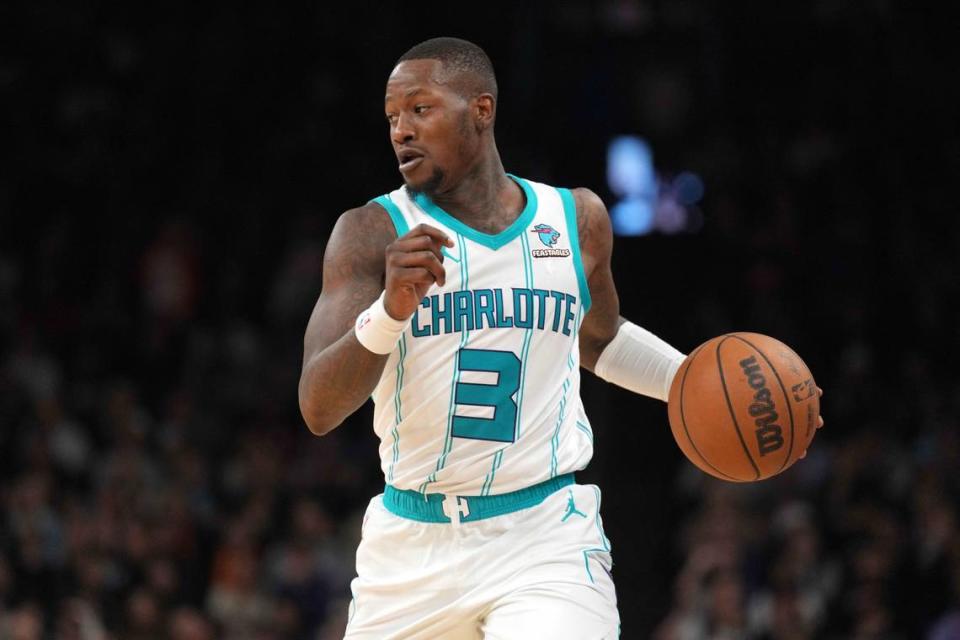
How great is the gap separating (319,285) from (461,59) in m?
7.87

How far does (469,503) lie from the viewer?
451cm

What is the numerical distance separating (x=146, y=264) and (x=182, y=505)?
98.9 inches

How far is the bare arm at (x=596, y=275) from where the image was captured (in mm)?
4961

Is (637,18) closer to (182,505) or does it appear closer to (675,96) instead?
(675,96)

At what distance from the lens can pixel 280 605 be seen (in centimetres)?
1018

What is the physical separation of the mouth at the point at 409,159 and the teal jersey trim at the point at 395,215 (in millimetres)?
129

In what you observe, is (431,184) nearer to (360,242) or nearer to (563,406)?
(360,242)

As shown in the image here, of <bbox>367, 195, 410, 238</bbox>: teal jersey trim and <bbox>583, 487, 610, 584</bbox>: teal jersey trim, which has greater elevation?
<bbox>367, 195, 410, 238</bbox>: teal jersey trim

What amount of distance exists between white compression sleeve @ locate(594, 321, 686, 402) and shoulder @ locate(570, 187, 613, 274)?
0.35 meters

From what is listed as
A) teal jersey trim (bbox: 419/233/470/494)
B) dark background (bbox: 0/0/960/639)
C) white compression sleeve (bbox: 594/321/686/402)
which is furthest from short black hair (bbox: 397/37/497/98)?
dark background (bbox: 0/0/960/639)

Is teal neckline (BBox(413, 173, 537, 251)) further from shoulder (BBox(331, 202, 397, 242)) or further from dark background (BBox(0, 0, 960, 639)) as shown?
dark background (BBox(0, 0, 960, 639))

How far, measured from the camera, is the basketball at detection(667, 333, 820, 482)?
4.66 meters

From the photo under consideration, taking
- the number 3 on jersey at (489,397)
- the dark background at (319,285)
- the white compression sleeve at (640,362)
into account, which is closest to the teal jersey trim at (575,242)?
the white compression sleeve at (640,362)

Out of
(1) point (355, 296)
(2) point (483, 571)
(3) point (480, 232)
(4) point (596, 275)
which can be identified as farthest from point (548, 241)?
(2) point (483, 571)
